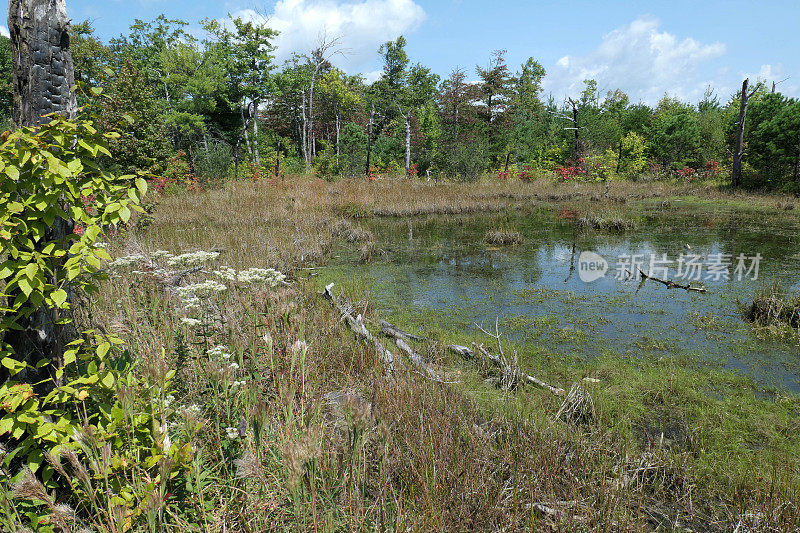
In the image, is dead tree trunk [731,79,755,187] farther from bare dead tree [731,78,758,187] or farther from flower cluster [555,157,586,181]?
flower cluster [555,157,586,181]

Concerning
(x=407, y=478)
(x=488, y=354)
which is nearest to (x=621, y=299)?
(x=488, y=354)

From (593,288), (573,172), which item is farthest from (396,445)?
(573,172)

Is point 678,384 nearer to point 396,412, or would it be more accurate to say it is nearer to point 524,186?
point 396,412

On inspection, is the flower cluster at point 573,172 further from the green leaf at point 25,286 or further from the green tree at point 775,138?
the green leaf at point 25,286

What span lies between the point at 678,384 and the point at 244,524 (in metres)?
3.59

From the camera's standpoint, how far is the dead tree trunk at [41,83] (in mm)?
1589

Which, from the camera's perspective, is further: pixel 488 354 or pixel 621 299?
pixel 621 299

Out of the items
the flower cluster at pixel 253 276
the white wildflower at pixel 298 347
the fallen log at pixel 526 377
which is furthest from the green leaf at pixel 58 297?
the fallen log at pixel 526 377

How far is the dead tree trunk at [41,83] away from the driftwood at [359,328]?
6.16ft

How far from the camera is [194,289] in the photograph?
9.42ft

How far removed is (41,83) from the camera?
1640 mm

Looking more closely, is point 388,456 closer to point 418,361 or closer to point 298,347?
point 298,347

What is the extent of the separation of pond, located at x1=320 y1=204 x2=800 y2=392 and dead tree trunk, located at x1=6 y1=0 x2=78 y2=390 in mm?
3545

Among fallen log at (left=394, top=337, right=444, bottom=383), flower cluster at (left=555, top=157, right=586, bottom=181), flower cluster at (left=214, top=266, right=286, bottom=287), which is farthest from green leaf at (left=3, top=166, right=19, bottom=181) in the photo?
flower cluster at (left=555, top=157, right=586, bottom=181)
